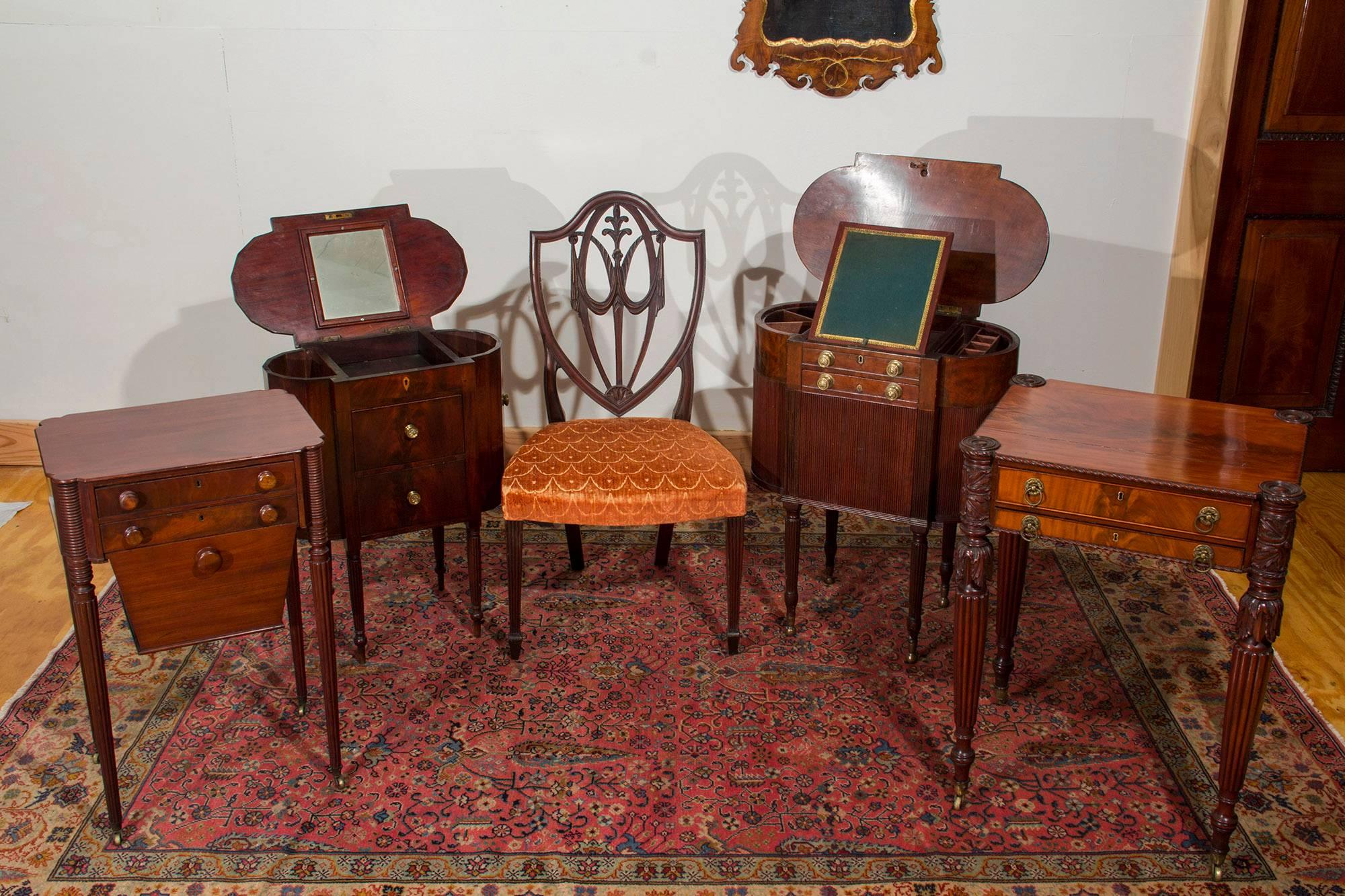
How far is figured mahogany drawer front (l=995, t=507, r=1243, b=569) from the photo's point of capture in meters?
2.35

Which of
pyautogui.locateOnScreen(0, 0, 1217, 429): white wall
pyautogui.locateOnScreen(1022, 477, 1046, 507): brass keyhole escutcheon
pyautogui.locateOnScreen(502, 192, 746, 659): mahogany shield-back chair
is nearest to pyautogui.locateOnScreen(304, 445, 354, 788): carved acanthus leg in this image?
pyautogui.locateOnScreen(502, 192, 746, 659): mahogany shield-back chair

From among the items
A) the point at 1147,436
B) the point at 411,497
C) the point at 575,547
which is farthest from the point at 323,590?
the point at 1147,436

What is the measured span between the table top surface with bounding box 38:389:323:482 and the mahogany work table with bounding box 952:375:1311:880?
1471mm

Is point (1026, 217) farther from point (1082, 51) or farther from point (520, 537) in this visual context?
point (520, 537)

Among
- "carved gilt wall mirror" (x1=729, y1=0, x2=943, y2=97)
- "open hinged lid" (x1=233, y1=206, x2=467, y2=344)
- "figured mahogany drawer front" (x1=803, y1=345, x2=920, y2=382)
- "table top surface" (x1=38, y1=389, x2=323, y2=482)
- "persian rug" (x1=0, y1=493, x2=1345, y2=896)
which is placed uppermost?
"carved gilt wall mirror" (x1=729, y1=0, x2=943, y2=97)

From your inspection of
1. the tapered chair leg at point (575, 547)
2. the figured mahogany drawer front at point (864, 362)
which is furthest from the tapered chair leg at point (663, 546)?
the figured mahogany drawer front at point (864, 362)

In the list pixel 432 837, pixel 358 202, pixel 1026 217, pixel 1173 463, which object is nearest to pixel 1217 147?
pixel 1026 217

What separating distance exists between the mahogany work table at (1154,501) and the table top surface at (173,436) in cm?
147

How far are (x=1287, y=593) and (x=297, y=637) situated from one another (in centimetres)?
298

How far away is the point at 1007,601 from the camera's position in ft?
10.0

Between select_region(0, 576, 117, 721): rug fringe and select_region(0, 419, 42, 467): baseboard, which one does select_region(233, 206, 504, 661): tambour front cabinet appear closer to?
select_region(0, 576, 117, 721): rug fringe

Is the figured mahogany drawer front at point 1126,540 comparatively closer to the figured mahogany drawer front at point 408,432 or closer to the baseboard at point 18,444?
the figured mahogany drawer front at point 408,432

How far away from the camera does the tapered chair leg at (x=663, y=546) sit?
3730 mm

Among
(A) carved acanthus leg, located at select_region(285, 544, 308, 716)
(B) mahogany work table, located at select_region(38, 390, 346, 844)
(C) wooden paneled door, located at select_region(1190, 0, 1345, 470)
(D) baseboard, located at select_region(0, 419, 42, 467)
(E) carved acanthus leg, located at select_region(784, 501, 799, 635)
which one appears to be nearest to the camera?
(B) mahogany work table, located at select_region(38, 390, 346, 844)
